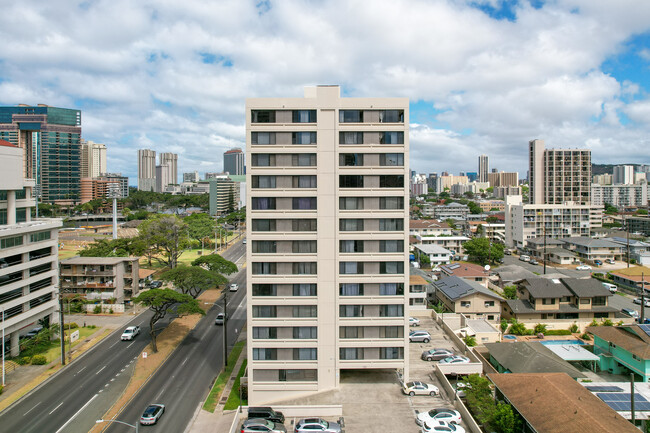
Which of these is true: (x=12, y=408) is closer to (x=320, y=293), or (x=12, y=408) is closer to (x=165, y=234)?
(x=320, y=293)

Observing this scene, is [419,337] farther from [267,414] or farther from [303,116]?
[303,116]

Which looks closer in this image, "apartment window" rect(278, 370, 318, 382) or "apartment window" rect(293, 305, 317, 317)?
"apartment window" rect(278, 370, 318, 382)

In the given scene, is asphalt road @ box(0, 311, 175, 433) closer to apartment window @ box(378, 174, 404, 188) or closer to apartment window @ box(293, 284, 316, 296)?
apartment window @ box(293, 284, 316, 296)

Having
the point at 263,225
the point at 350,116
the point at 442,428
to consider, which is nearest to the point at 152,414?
the point at 263,225

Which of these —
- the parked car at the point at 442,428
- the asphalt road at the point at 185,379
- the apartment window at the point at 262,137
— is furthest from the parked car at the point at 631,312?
the apartment window at the point at 262,137

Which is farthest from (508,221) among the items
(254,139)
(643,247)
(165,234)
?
(254,139)

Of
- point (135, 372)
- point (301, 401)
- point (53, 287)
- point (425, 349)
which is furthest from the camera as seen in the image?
point (53, 287)

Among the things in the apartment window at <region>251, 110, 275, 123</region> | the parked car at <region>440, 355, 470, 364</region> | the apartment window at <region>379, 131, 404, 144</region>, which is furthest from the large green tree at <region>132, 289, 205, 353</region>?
the apartment window at <region>379, 131, 404, 144</region>
